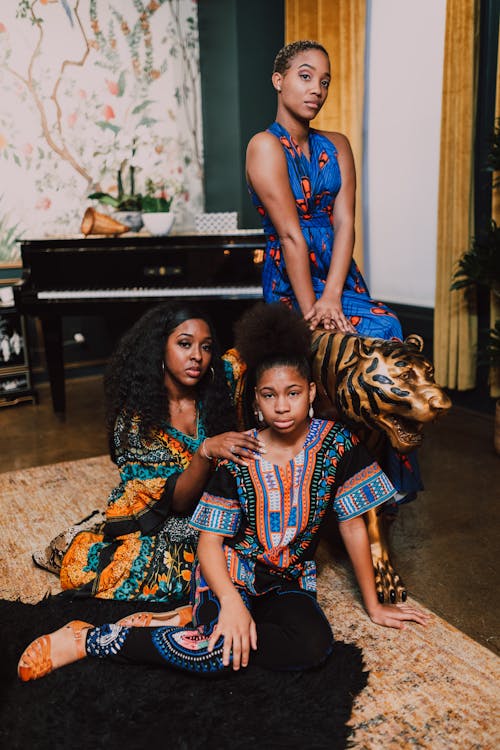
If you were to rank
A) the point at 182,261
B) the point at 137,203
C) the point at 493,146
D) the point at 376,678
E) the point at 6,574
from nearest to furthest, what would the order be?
the point at 376,678
the point at 6,574
the point at 493,146
the point at 182,261
the point at 137,203

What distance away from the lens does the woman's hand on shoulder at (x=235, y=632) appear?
155cm

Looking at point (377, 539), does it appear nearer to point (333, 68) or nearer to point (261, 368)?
point (261, 368)

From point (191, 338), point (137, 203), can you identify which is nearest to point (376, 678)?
point (191, 338)

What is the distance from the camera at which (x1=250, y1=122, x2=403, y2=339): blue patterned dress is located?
2215mm

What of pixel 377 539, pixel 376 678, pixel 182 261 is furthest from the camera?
pixel 182 261

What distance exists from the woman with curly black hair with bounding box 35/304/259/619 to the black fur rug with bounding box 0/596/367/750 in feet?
1.27

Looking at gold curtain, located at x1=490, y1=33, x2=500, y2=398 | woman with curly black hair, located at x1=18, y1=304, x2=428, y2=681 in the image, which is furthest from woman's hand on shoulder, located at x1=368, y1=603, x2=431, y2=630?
gold curtain, located at x1=490, y1=33, x2=500, y2=398

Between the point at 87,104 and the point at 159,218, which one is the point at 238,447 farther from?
the point at 87,104

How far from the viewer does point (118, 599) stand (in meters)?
2.00

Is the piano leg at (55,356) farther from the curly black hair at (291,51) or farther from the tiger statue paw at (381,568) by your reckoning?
the tiger statue paw at (381,568)

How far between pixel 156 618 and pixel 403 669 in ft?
2.08

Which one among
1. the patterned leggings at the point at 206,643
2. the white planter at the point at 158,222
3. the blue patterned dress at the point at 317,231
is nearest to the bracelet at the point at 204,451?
the patterned leggings at the point at 206,643

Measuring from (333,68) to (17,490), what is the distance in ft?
11.0

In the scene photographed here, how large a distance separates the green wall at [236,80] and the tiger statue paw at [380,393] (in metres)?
3.35
